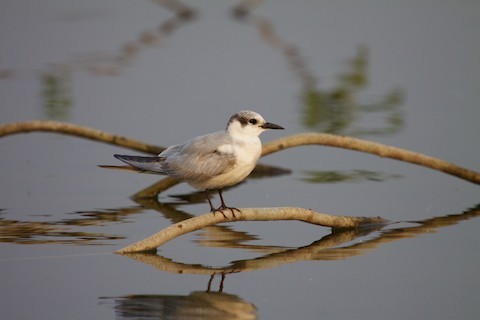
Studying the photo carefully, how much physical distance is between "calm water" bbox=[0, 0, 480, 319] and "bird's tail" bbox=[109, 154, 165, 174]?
20.8 inches

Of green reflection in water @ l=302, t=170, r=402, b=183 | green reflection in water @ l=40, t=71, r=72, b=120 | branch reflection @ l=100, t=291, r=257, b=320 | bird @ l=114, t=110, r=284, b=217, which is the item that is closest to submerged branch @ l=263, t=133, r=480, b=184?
green reflection in water @ l=302, t=170, r=402, b=183

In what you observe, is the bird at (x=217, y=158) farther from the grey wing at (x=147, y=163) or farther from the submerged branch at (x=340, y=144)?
the submerged branch at (x=340, y=144)

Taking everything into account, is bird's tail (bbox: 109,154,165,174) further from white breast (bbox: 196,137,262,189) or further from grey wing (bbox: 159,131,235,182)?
white breast (bbox: 196,137,262,189)

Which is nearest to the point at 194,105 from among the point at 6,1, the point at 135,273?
the point at 135,273

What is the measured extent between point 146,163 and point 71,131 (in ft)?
5.72

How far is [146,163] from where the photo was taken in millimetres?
7402

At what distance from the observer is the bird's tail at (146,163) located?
7391 millimetres

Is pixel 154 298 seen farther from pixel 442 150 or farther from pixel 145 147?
pixel 442 150

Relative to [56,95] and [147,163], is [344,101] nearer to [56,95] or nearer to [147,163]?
[56,95]

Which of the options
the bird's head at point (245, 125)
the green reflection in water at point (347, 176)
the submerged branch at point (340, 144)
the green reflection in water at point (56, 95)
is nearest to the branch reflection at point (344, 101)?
the green reflection in water at point (347, 176)

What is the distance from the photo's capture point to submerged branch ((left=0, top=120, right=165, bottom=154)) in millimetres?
8906

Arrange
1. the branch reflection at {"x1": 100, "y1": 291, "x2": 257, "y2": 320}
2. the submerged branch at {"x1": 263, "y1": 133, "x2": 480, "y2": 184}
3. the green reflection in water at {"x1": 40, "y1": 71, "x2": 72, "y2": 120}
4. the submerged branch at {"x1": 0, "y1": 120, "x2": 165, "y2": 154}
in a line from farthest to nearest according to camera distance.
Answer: the green reflection in water at {"x1": 40, "y1": 71, "x2": 72, "y2": 120}
the submerged branch at {"x1": 0, "y1": 120, "x2": 165, "y2": 154}
the submerged branch at {"x1": 263, "y1": 133, "x2": 480, "y2": 184}
the branch reflection at {"x1": 100, "y1": 291, "x2": 257, "y2": 320}

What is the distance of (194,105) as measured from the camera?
11.9 m

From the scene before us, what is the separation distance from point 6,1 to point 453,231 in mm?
12692
